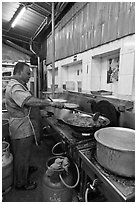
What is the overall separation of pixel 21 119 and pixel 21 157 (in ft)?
1.59

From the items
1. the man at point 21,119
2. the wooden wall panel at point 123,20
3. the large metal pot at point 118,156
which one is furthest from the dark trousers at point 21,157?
the wooden wall panel at point 123,20

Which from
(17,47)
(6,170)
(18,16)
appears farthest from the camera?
(17,47)

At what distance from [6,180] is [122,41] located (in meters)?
2.19

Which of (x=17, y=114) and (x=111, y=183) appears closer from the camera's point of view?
(x=111, y=183)

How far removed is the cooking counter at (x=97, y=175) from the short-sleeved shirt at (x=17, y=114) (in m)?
0.48

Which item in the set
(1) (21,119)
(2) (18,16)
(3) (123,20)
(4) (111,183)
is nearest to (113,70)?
(3) (123,20)

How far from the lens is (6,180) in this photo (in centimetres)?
171

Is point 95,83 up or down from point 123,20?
down

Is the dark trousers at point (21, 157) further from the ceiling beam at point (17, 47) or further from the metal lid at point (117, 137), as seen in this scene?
the ceiling beam at point (17, 47)

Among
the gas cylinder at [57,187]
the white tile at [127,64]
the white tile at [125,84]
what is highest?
the white tile at [127,64]

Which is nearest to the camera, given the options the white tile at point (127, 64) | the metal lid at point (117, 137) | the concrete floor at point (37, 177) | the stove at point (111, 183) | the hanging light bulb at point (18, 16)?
the stove at point (111, 183)

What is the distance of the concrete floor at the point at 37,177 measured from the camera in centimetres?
165

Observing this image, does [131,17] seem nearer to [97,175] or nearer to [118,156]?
[118,156]

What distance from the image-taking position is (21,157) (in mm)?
1729
